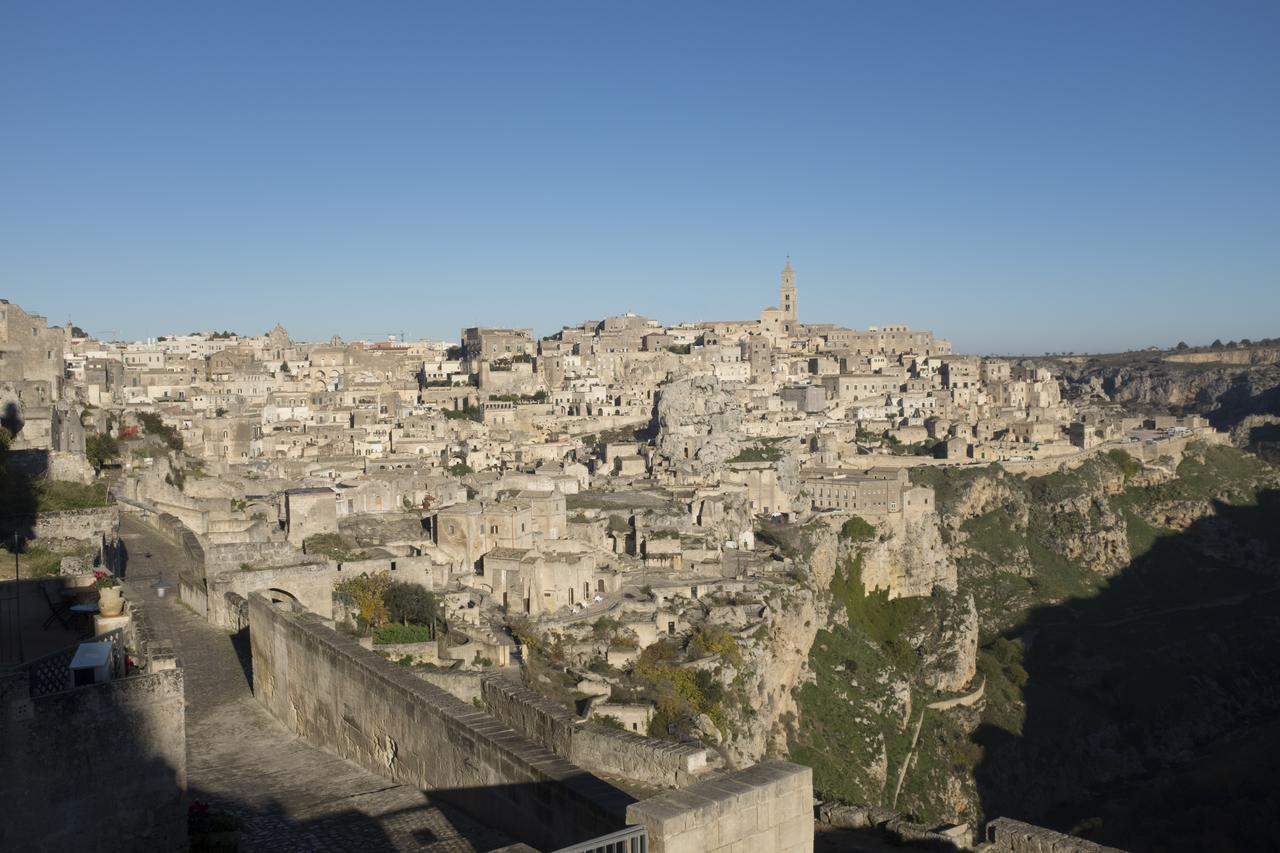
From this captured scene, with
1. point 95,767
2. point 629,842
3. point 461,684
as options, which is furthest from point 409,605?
point 629,842

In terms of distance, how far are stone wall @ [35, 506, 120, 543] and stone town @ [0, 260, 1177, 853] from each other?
4cm

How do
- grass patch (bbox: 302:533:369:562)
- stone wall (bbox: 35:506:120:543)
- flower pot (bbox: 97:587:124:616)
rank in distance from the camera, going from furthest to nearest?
grass patch (bbox: 302:533:369:562) < stone wall (bbox: 35:506:120:543) < flower pot (bbox: 97:587:124:616)

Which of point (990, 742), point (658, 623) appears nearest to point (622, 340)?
point (990, 742)

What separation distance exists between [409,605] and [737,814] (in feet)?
42.5

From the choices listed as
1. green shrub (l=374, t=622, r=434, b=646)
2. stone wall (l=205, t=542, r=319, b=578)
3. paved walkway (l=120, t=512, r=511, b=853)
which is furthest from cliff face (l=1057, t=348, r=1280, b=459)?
paved walkway (l=120, t=512, r=511, b=853)

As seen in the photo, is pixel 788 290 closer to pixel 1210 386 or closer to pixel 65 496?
pixel 1210 386

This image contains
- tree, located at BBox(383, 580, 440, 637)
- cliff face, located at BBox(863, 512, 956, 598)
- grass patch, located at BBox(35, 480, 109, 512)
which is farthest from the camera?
cliff face, located at BBox(863, 512, 956, 598)

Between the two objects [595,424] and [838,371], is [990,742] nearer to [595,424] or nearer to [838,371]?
[595,424]

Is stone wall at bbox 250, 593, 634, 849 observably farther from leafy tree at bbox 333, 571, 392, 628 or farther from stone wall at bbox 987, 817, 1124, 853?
stone wall at bbox 987, 817, 1124, 853

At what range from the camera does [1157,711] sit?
4059 cm

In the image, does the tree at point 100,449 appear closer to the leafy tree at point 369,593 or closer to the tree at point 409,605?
the leafy tree at point 369,593

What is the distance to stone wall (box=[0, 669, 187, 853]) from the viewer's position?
5.66m

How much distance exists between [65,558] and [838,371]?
6329 cm

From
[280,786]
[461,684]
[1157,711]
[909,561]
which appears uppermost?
[461,684]
